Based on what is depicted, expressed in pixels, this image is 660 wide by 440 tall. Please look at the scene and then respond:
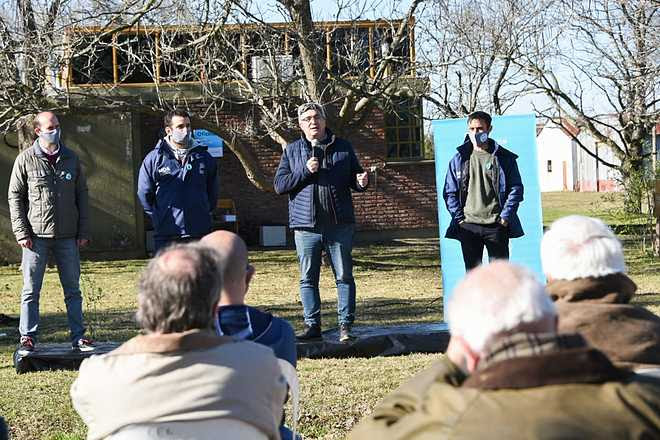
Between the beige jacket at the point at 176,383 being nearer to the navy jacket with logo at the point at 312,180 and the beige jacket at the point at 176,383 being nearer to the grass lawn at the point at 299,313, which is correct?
the grass lawn at the point at 299,313

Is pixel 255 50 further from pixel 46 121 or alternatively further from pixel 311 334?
pixel 311 334

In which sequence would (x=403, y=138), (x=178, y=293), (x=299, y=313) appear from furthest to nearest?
(x=403, y=138) → (x=299, y=313) → (x=178, y=293)

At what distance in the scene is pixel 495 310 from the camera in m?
2.25

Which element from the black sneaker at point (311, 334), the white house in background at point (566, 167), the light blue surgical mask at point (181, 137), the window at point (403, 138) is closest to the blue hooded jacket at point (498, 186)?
the black sneaker at point (311, 334)

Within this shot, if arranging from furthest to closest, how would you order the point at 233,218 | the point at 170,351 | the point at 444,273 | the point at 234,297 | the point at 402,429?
the point at 233,218, the point at 444,273, the point at 234,297, the point at 170,351, the point at 402,429

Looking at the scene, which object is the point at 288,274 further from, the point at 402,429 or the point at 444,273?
the point at 402,429

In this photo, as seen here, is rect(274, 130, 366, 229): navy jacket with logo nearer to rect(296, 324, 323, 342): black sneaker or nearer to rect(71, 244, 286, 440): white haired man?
rect(296, 324, 323, 342): black sneaker

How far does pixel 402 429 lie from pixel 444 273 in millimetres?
7307

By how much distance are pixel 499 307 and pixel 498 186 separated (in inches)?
229

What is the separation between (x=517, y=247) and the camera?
984 cm

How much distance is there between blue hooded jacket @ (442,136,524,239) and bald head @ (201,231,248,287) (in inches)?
185

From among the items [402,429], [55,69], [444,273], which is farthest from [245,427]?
[55,69]

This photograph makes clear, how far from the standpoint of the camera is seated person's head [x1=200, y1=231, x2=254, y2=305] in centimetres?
346

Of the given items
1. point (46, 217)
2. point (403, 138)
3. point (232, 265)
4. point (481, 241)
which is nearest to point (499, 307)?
point (232, 265)
